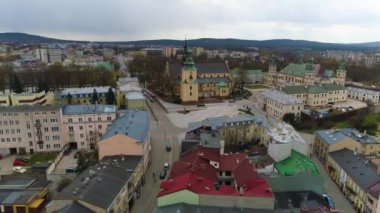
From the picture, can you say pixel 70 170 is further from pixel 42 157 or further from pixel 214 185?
pixel 214 185

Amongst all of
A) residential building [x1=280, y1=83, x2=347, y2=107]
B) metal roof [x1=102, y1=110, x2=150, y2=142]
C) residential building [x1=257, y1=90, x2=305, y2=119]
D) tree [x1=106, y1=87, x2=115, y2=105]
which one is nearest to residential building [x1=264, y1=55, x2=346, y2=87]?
residential building [x1=280, y1=83, x2=347, y2=107]

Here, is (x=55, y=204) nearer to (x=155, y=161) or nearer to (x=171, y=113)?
(x=155, y=161)

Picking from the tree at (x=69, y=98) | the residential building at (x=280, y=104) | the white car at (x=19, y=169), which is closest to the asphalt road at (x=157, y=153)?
the white car at (x=19, y=169)

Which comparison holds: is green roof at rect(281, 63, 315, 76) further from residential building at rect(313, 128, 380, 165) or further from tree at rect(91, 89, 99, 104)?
tree at rect(91, 89, 99, 104)

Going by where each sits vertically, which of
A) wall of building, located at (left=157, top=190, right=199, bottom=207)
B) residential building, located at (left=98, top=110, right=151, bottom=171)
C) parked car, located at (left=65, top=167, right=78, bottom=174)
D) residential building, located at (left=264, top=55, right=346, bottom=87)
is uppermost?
residential building, located at (left=264, top=55, right=346, bottom=87)

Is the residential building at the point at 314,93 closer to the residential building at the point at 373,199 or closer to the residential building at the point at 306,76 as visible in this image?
the residential building at the point at 306,76

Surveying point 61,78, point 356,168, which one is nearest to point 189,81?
point 61,78

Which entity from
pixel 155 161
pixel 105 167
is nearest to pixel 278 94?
pixel 155 161
